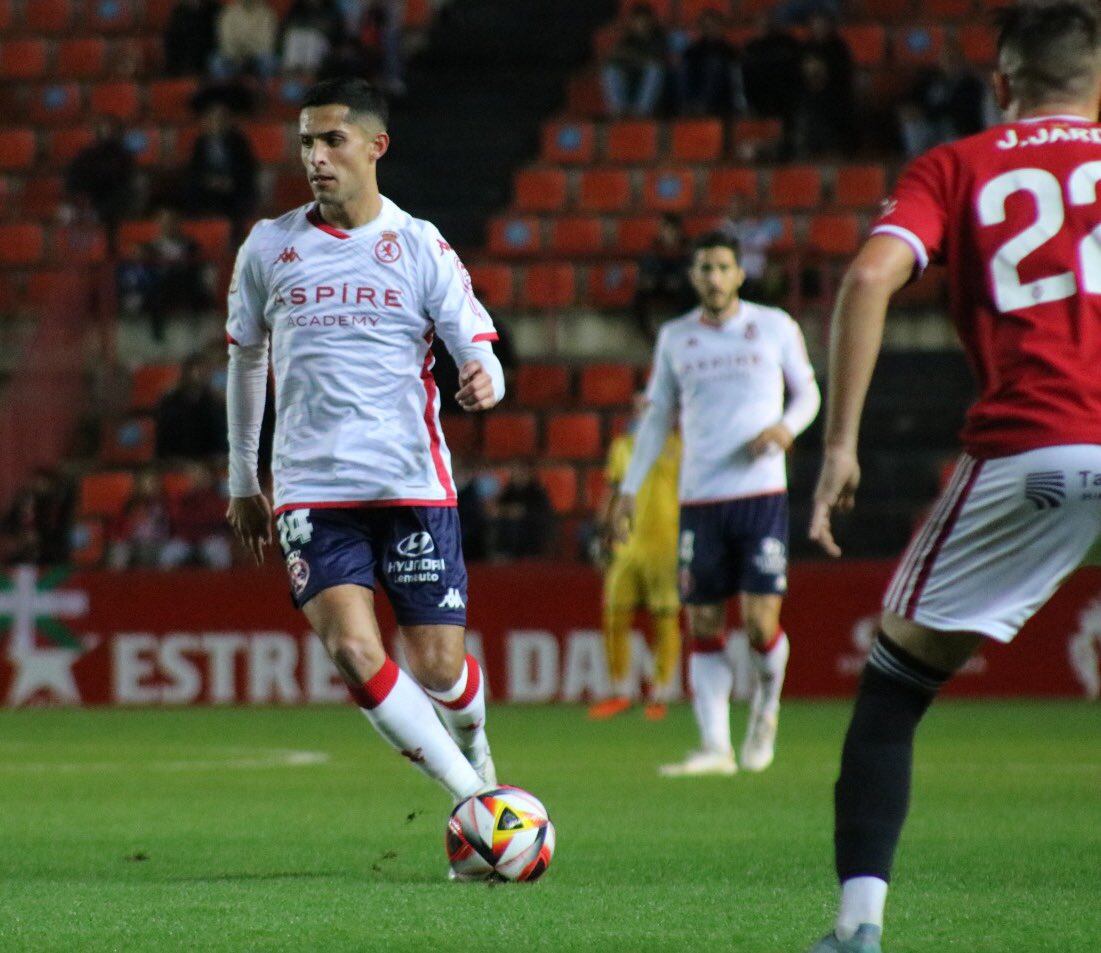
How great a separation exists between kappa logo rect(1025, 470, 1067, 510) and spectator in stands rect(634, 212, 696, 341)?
563 inches

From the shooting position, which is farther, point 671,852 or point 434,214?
point 434,214

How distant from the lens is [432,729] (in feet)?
19.9

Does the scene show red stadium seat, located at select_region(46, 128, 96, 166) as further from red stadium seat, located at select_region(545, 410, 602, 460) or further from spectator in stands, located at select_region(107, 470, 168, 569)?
red stadium seat, located at select_region(545, 410, 602, 460)

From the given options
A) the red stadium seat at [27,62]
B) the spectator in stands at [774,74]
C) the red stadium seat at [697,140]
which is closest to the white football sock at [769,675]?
the spectator in stands at [774,74]

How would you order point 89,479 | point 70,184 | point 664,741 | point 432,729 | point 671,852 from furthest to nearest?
1. point 70,184
2. point 89,479
3. point 664,741
4. point 671,852
5. point 432,729

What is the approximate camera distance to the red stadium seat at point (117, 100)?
77.5ft

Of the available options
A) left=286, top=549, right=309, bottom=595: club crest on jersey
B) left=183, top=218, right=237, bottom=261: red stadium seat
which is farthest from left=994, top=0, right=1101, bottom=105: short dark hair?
left=183, top=218, right=237, bottom=261: red stadium seat

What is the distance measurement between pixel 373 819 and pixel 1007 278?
4226 millimetres

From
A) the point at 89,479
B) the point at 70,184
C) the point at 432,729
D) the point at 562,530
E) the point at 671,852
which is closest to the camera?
the point at 432,729

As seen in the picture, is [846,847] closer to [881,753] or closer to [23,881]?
[881,753]

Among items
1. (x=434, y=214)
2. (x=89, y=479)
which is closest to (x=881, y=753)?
(x=89, y=479)

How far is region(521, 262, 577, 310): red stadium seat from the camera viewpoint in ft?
64.3

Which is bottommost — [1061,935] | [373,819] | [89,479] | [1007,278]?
[89,479]

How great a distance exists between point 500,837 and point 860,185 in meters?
14.8
